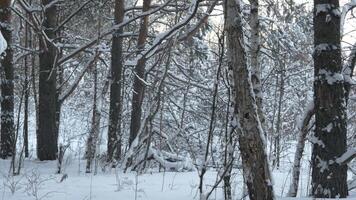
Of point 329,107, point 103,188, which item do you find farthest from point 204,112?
point 329,107

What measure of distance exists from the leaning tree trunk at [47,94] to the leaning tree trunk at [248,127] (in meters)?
7.29

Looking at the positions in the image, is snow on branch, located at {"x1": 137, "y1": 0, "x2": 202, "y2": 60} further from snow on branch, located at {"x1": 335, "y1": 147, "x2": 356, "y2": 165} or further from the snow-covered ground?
snow on branch, located at {"x1": 335, "y1": 147, "x2": 356, "y2": 165}

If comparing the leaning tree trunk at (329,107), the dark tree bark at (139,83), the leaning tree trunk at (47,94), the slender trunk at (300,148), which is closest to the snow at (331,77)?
the leaning tree trunk at (329,107)

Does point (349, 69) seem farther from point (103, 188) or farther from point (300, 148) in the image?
point (103, 188)

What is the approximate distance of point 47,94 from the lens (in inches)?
448

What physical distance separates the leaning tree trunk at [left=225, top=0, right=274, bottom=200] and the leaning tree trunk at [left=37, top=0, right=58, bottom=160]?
7.29 m

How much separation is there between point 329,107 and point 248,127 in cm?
135

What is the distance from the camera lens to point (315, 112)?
5.63 meters

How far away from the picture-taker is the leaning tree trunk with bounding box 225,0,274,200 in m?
4.56

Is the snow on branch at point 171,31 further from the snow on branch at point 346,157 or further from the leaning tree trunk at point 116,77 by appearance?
the snow on branch at point 346,157

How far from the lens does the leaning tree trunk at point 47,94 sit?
11305 mm

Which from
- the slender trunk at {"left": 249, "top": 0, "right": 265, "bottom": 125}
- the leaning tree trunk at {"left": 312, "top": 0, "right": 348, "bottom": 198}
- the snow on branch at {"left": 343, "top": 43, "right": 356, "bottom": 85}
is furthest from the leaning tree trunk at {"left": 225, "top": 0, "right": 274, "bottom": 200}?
the snow on branch at {"left": 343, "top": 43, "right": 356, "bottom": 85}

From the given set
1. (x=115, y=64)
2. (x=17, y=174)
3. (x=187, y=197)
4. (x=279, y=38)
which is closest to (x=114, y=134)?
(x=115, y=64)

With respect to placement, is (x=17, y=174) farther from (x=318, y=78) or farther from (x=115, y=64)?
(x=318, y=78)
